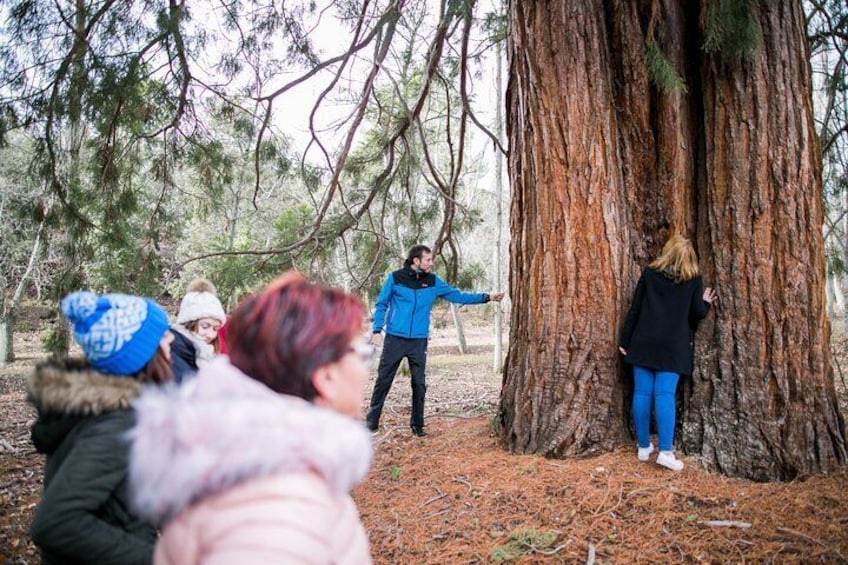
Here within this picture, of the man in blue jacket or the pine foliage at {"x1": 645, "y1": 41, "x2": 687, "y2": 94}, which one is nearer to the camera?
the pine foliage at {"x1": 645, "y1": 41, "x2": 687, "y2": 94}

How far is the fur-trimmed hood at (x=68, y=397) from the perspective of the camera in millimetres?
1542

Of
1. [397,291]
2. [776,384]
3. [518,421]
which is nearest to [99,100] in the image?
[397,291]

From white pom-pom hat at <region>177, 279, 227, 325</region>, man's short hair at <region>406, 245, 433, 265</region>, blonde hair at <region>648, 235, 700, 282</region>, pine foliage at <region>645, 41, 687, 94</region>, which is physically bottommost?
white pom-pom hat at <region>177, 279, 227, 325</region>

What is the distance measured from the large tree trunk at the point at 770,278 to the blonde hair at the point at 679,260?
6.9 inches

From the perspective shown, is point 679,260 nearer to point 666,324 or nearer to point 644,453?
point 666,324

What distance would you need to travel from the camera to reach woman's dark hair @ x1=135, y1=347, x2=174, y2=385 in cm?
168

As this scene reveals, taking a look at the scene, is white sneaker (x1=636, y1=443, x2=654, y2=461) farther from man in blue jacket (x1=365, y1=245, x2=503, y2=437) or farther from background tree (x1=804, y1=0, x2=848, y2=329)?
background tree (x1=804, y1=0, x2=848, y2=329)

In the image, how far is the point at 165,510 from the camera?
3.15ft

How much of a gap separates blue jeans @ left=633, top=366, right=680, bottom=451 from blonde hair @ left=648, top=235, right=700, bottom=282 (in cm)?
61

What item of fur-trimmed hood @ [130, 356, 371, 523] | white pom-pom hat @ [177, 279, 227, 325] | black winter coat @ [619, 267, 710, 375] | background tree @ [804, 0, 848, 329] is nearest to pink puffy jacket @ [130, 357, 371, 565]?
fur-trimmed hood @ [130, 356, 371, 523]

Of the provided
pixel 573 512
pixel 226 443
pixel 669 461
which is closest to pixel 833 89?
pixel 669 461

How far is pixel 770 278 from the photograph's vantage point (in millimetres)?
3385

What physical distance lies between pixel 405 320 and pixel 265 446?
176 inches

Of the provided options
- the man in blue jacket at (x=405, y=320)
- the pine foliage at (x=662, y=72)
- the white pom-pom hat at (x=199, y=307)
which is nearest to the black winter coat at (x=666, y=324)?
the pine foliage at (x=662, y=72)
